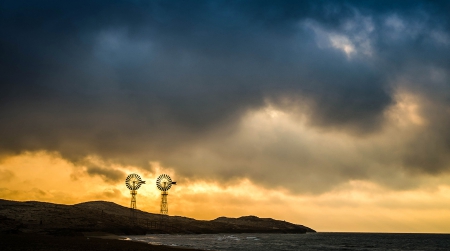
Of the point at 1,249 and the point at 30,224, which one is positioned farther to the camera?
the point at 30,224

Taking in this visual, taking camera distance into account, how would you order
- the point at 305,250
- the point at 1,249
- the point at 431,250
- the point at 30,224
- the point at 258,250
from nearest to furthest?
the point at 1,249 < the point at 258,250 < the point at 305,250 < the point at 431,250 < the point at 30,224

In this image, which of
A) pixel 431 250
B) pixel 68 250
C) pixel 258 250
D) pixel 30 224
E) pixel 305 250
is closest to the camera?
pixel 68 250

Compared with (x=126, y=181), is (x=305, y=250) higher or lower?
lower

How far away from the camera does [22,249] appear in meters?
44.6

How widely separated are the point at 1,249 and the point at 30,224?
100 meters

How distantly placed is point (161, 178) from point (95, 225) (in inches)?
1805

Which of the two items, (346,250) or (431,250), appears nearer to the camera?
(346,250)

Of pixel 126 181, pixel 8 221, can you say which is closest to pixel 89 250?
pixel 8 221

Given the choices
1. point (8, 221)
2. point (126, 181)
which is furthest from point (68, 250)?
point (126, 181)

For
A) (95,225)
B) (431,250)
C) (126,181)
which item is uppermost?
(126,181)

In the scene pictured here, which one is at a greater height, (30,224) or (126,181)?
(126,181)

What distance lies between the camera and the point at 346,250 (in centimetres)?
9881

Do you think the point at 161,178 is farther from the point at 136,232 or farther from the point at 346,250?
the point at 346,250

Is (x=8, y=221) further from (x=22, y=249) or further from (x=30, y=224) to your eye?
(x=22, y=249)
